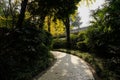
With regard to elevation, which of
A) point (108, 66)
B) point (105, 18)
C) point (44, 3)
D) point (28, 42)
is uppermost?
point (44, 3)

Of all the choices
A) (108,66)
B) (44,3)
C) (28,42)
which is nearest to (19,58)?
(28,42)

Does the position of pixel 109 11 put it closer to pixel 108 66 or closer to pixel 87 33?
pixel 108 66

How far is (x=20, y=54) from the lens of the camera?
30.5 ft

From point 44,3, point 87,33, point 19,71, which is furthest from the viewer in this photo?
point 87,33

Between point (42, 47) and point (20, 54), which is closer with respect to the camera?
point (20, 54)

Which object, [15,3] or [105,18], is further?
[15,3]

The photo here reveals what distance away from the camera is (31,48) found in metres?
10.0

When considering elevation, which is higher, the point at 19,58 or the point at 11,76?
the point at 19,58

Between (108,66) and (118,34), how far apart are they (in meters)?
3.85

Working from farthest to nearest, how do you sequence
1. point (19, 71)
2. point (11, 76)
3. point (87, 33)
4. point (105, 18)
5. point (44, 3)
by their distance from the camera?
point (87, 33), point (44, 3), point (19, 71), point (11, 76), point (105, 18)

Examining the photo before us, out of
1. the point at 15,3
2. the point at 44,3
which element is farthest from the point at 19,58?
the point at 15,3

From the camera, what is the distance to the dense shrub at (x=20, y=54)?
791 centimetres

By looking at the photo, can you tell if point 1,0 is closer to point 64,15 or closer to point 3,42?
point 64,15

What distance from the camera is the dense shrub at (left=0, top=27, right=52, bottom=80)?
7.91 metres
